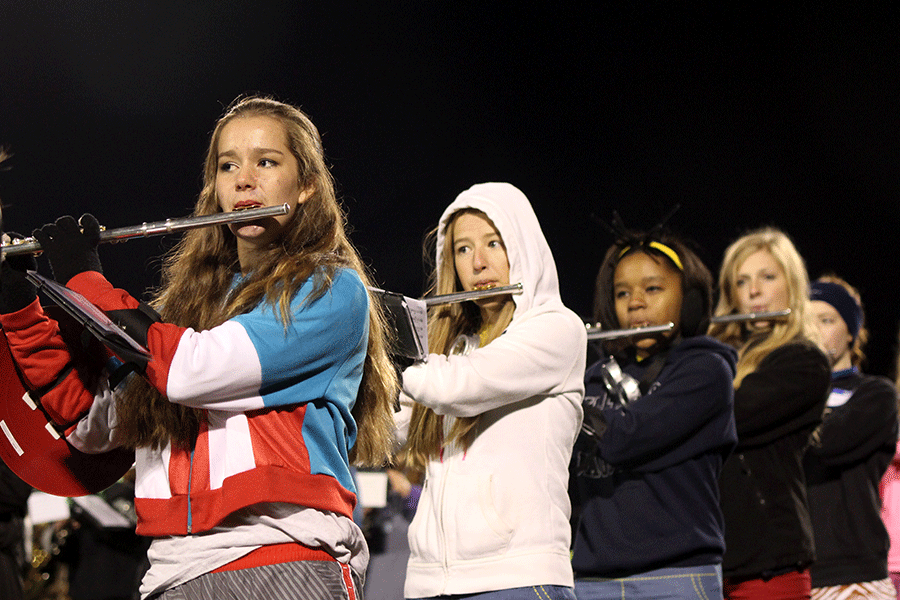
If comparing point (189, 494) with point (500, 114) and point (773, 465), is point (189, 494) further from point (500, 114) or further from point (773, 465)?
point (500, 114)

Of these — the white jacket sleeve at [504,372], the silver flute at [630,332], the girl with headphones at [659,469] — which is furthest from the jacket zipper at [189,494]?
the silver flute at [630,332]

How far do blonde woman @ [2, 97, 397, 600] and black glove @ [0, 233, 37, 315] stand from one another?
2cm

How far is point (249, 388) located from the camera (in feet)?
4.57

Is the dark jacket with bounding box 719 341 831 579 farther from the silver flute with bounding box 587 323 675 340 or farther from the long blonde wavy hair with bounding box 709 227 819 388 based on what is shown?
the silver flute with bounding box 587 323 675 340

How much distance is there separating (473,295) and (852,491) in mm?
2045

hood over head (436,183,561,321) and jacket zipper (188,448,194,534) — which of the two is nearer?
jacket zipper (188,448,194,534)

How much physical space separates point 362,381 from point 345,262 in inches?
8.7

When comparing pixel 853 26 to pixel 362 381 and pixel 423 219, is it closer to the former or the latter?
pixel 423 219

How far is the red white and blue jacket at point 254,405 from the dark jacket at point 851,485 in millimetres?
2532

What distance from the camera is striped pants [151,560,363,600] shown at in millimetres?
1325

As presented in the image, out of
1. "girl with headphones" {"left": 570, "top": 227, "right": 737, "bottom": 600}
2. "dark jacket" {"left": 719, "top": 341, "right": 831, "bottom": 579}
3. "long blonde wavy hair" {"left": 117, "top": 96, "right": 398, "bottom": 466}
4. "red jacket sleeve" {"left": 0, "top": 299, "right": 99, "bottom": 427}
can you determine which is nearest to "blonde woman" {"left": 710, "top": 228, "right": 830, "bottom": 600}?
"dark jacket" {"left": 719, "top": 341, "right": 831, "bottom": 579}

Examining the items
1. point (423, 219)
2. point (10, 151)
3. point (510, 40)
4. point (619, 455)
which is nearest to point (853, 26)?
point (510, 40)

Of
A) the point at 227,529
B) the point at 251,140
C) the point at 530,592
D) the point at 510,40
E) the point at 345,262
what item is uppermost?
the point at 510,40

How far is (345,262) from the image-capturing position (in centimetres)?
162
